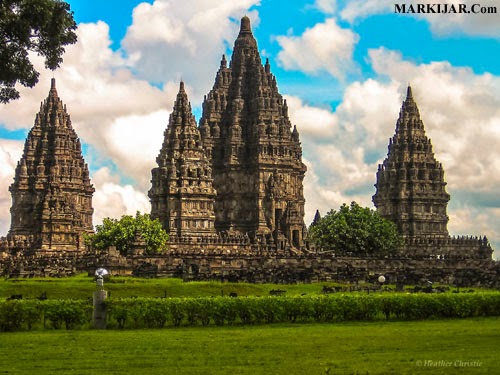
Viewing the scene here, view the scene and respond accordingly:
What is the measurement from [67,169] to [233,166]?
3104 centimetres

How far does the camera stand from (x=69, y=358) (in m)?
38.5

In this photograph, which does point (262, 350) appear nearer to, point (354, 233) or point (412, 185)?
point (354, 233)

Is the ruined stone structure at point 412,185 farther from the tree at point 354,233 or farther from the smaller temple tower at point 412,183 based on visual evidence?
the tree at point 354,233

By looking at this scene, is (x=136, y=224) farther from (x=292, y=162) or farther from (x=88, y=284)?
(x=88, y=284)

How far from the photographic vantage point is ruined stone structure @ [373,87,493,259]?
533 feet

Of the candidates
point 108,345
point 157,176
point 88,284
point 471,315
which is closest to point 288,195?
point 157,176

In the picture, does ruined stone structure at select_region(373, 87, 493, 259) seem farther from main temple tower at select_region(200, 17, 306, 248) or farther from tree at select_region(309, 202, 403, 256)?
tree at select_region(309, 202, 403, 256)

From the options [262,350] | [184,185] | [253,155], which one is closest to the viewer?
[262,350]

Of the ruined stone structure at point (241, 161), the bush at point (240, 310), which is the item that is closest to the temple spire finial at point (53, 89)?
the ruined stone structure at point (241, 161)

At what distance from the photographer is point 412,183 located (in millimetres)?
164125

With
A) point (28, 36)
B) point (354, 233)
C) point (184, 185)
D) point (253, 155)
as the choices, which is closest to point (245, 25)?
point (253, 155)

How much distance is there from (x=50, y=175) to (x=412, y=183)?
57641mm

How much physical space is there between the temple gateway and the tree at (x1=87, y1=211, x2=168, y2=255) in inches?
79.5

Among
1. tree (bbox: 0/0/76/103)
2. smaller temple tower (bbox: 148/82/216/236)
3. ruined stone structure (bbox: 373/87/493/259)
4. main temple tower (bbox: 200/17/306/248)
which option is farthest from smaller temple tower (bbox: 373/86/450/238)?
tree (bbox: 0/0/76/103)
